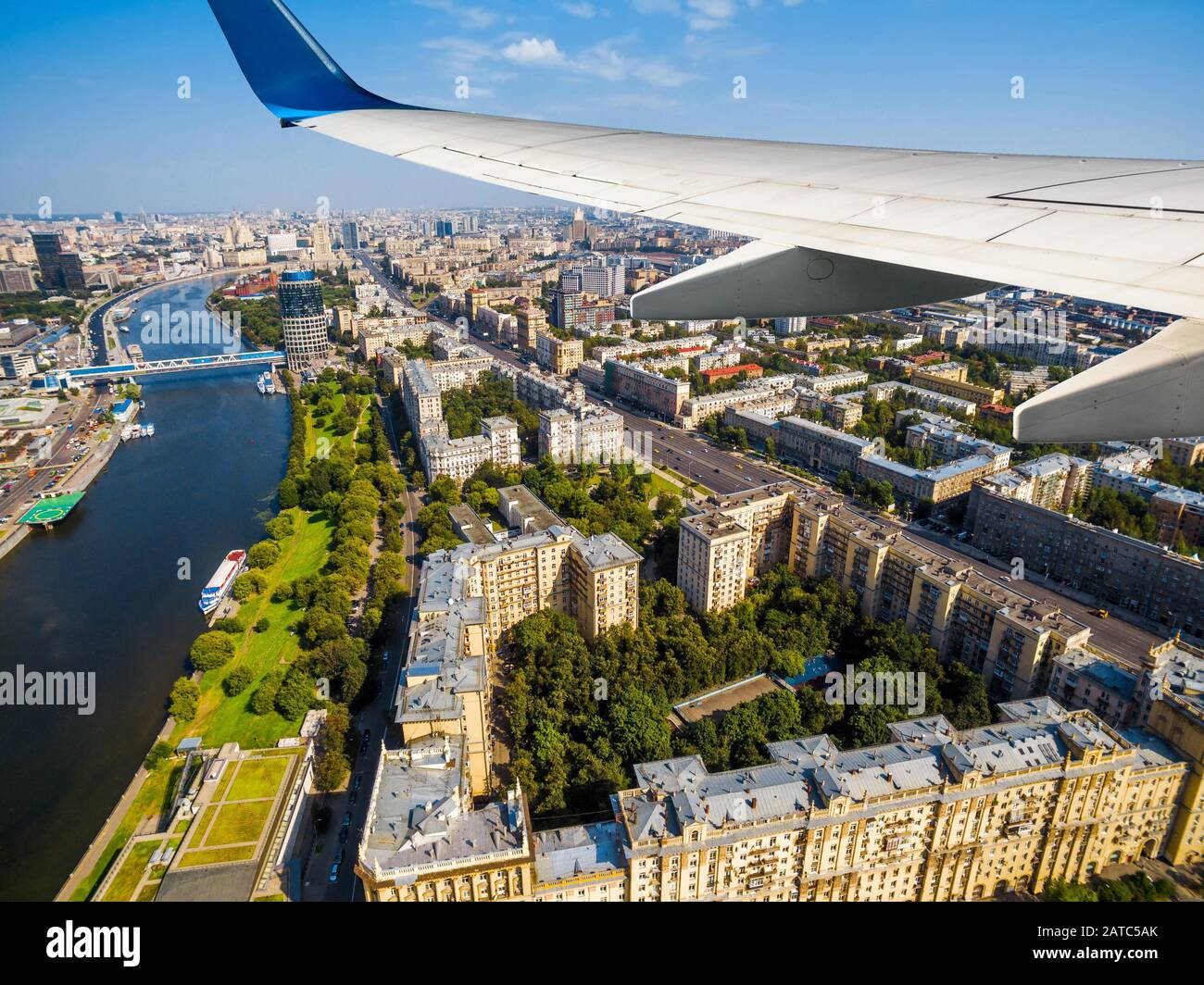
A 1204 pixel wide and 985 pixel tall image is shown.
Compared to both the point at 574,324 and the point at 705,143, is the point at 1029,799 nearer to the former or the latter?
the point at 705,143

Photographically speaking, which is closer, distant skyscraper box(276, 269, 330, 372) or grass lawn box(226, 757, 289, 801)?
grass lawn box(226, 757, 289, 801)

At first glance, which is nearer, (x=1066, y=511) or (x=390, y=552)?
(x=390, y=552)

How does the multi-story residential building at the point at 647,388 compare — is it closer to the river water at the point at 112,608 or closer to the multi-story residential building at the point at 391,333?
the multi-story residential building at the point at 391,333

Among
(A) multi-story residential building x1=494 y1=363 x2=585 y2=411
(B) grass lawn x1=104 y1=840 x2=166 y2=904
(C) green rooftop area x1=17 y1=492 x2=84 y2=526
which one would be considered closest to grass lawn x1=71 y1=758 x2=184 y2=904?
(B) grass lawn x1=104 y1=840 x2=166 y2=904

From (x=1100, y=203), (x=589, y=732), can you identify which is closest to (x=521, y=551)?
(x=589, y=732)

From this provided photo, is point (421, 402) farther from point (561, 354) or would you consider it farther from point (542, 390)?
point (561, 354)

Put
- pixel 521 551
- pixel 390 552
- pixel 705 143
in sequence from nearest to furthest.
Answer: pixel 705 143 < pixel 521 551 < pixel 390 552

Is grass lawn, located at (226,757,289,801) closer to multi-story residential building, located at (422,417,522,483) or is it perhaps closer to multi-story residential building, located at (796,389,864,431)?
multi-story residential building, located at (422,417,522,483)
